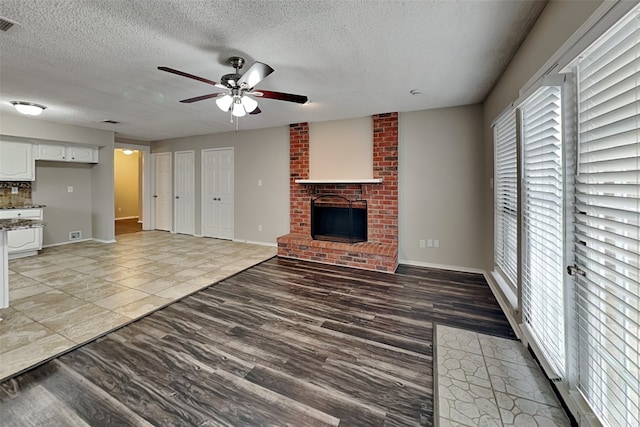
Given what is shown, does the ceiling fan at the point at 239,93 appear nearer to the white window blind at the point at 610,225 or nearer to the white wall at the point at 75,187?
the white window blind at the point at 610,225

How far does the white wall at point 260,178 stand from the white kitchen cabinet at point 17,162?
10.0 feet

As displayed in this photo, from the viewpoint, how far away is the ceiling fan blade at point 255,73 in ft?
7.13

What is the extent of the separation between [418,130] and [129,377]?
4397mm

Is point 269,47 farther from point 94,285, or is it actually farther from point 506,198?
point 94,285

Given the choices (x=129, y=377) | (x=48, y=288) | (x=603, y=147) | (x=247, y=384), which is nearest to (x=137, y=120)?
(x=48, y=288)

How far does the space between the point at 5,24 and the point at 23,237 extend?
4.22 m

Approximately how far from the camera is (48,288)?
324 cm

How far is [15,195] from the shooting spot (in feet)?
16.3

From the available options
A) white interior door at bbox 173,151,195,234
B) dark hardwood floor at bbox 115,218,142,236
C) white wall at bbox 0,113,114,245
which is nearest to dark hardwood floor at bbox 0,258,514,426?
white interior door at bbox 173,151,195,234

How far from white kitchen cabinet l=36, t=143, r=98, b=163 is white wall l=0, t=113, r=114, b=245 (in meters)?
0.17

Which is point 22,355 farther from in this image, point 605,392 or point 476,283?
point 476,283

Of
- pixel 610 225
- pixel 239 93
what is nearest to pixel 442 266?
pixel 610 225

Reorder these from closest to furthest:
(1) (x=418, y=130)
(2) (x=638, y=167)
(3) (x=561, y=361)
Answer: (2) (x=638, y=167), (3) (x=561, y=361), (1) (x=418, y=130)

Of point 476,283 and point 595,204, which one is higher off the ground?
point 595,204
